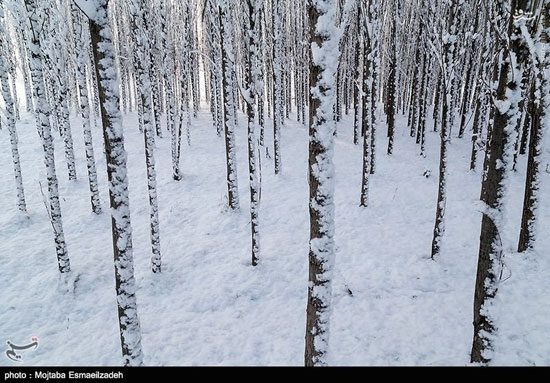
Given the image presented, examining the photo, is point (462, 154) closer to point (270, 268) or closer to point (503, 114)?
point (270, 268)

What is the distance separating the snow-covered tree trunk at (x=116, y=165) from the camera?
13.8 feet

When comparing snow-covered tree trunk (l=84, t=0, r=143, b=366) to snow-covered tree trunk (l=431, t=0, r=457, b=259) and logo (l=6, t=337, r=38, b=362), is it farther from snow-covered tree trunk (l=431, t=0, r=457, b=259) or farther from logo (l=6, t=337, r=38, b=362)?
snow-covered tree trunk (l=431, t=0, r=457, b=259)

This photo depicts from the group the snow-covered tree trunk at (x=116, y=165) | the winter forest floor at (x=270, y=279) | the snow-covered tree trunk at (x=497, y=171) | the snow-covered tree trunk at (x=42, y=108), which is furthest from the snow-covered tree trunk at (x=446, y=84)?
the snow-covered tree trunk at (x=42, y=108)

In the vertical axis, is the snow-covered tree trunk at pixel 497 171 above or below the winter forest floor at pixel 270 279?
above

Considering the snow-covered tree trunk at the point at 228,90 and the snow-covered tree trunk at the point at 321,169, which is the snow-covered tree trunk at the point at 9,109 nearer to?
the snow-covered tree trunk at the point at 228,90

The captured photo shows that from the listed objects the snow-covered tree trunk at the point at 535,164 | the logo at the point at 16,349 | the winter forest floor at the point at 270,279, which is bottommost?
the logo at the point at 16,349

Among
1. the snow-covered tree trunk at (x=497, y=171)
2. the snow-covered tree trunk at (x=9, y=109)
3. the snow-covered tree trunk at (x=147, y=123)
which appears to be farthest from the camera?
the snow-covered tree trunk at (x=9, y=109)

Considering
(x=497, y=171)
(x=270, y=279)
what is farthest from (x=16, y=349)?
(x=497, y=171)

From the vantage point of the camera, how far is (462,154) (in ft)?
63.2

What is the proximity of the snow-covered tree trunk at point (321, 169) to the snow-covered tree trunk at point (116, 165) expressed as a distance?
2681 mm

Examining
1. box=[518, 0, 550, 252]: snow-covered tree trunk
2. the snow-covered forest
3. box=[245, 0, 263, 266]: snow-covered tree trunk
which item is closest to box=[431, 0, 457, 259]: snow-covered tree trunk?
the snow-covered forest

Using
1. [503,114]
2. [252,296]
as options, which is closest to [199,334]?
[252,296]
